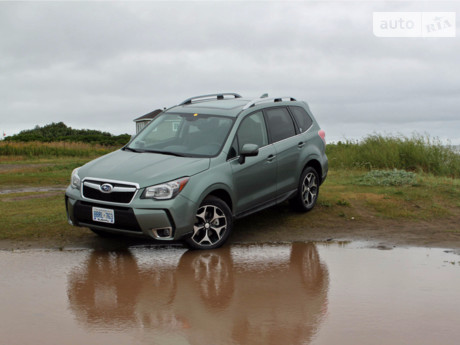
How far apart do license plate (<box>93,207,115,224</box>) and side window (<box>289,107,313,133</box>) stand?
13.0ft

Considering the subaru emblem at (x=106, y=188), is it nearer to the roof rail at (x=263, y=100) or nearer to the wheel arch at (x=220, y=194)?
the wheel arch at (x=220, y=194)

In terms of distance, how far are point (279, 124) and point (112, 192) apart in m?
3.27

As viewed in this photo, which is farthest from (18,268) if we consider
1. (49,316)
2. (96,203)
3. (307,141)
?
(307,141)

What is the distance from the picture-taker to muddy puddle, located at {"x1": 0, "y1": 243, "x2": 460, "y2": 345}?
5.04 metres

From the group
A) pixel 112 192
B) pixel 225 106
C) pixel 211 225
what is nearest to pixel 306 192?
pixel 225 106

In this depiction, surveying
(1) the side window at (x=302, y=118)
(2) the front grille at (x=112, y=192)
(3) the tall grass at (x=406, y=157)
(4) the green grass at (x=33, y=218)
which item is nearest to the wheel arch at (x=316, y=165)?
(1) the side window at (x=302, y=118)

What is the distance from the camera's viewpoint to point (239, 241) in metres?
9.01

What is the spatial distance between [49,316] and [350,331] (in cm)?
269

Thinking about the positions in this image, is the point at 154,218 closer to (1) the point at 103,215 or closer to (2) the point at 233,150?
(1) the point at 103,215

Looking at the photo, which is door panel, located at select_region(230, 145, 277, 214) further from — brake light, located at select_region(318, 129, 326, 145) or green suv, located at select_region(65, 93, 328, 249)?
brake light, located at select_region(318, 129, 326, 145)

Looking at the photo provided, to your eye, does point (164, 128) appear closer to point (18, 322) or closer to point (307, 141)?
point (307, 141)

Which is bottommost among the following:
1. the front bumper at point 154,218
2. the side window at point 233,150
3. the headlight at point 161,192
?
the front bumper at point 154,218

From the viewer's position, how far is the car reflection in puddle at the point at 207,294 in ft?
16.8

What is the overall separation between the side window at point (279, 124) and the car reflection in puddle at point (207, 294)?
6.57 feet
